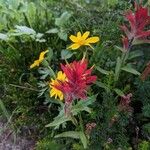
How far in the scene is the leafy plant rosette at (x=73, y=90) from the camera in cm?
174

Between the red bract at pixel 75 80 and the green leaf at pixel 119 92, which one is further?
the green leaf at pixel 119 92

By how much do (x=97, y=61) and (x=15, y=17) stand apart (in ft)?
2.20

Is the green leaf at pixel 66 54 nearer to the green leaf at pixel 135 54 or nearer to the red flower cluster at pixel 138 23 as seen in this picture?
the green leaf at pixel 135 54

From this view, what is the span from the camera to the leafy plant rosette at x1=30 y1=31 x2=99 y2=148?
1739mm

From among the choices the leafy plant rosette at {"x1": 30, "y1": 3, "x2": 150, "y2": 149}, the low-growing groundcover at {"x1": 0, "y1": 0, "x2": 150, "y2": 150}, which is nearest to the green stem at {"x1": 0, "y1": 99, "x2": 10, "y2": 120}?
the low-growing groundcover at {"x1": 0, "y1": 0, "x2": 150, "y2": 150}

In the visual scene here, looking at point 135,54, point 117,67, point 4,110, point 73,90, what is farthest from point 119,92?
point 4,110

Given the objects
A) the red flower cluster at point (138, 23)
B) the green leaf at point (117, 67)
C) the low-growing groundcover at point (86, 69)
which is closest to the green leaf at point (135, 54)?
the low-growing groundcover at point (86, 69)

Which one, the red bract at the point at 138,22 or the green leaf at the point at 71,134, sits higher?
the red bract at the point at 138,22

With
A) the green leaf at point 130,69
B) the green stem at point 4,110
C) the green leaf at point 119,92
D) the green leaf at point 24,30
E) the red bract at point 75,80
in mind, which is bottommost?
the green stem at point 4,110

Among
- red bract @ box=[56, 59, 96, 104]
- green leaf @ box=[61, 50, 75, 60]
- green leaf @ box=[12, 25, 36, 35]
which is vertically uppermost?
red bract @ box=[56, 59, 96, 104]

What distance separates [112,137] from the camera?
219cm

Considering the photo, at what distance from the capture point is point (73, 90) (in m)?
1.77

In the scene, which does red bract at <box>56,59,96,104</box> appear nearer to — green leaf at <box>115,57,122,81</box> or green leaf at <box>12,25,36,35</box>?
green leaf at <box>115,57,122,81</box>

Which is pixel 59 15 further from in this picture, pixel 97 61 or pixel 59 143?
pixel 59 143
